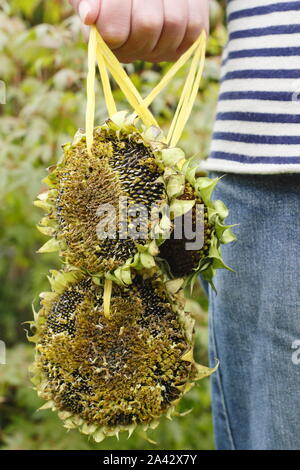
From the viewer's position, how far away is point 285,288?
898mm

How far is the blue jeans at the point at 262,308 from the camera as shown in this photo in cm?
89

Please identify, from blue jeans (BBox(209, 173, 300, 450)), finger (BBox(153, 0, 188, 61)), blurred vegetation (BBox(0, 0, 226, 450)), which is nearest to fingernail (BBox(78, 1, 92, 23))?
finger (BBox(153, 0, 188, 61))

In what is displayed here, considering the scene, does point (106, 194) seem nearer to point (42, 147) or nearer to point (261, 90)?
point (261, 90)

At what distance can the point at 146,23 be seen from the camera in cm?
77

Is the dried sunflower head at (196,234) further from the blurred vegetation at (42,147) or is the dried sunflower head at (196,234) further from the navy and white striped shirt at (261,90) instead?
the blurred vegetation at (42,147)

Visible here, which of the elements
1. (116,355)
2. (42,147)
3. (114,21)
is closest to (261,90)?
(114,21)

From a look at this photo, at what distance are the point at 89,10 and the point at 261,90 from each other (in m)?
0.29

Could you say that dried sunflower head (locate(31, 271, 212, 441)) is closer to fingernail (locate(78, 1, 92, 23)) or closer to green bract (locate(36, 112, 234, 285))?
green bract (locate(36, 112, 234, 285))

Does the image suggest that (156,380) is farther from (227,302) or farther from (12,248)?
(12,248)

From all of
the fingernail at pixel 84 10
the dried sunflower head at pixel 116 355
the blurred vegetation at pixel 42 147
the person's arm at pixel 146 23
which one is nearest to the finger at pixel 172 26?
the person's arm at pixel 146 23

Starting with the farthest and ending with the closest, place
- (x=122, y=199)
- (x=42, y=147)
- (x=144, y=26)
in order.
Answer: (x=42, y=147)
(x=144, y=26)
(x=122, y=199)

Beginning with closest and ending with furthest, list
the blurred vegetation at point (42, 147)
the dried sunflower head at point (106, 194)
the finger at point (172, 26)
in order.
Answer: the dried sunflower head at point (106, 194) → the finger at point (172, 26) → the blurred vegetation at point (42, 147)

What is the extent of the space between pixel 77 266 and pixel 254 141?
0.37m
